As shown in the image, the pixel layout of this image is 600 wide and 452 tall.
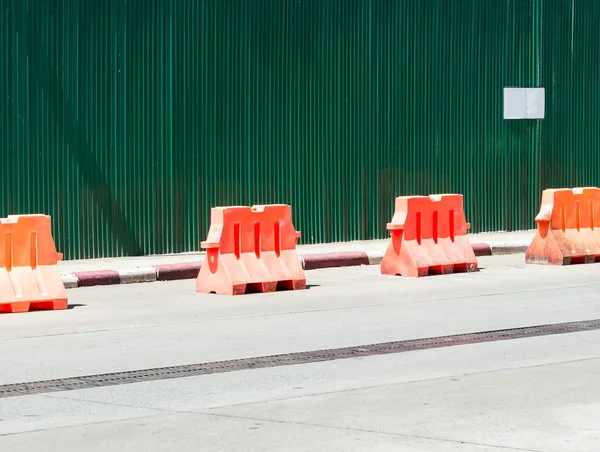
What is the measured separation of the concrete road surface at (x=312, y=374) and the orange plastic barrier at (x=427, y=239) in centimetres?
116

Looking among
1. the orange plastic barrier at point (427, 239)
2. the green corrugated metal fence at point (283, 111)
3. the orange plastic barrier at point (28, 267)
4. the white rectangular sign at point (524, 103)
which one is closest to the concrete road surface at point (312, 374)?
the orange plastic barrier at point (28, 267)

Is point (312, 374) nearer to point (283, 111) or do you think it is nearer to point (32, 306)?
point (32, 306)

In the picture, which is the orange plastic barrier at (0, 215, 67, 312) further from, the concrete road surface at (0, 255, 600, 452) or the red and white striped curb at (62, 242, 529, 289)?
the red and white striped curb at (62, 242, 529, 289)

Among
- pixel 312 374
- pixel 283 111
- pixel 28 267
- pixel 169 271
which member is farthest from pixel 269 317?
pixel 283 111

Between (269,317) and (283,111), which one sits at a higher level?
(283,111)

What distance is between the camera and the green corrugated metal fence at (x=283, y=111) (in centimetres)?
1714

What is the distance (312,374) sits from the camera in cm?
948

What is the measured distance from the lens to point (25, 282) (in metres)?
13.4

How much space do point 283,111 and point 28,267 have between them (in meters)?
6.49

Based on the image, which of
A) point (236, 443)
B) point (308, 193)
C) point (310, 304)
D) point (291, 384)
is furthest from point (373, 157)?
point (236, 443)

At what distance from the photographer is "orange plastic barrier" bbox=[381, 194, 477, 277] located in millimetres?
16391

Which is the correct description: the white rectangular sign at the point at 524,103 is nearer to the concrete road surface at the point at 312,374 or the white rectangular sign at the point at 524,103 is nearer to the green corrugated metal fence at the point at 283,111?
the green corrugated metal fence at the point at 283,111

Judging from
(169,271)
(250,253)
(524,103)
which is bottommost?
(169,271)

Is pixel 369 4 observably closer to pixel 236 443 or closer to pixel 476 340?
pixel 476 340
